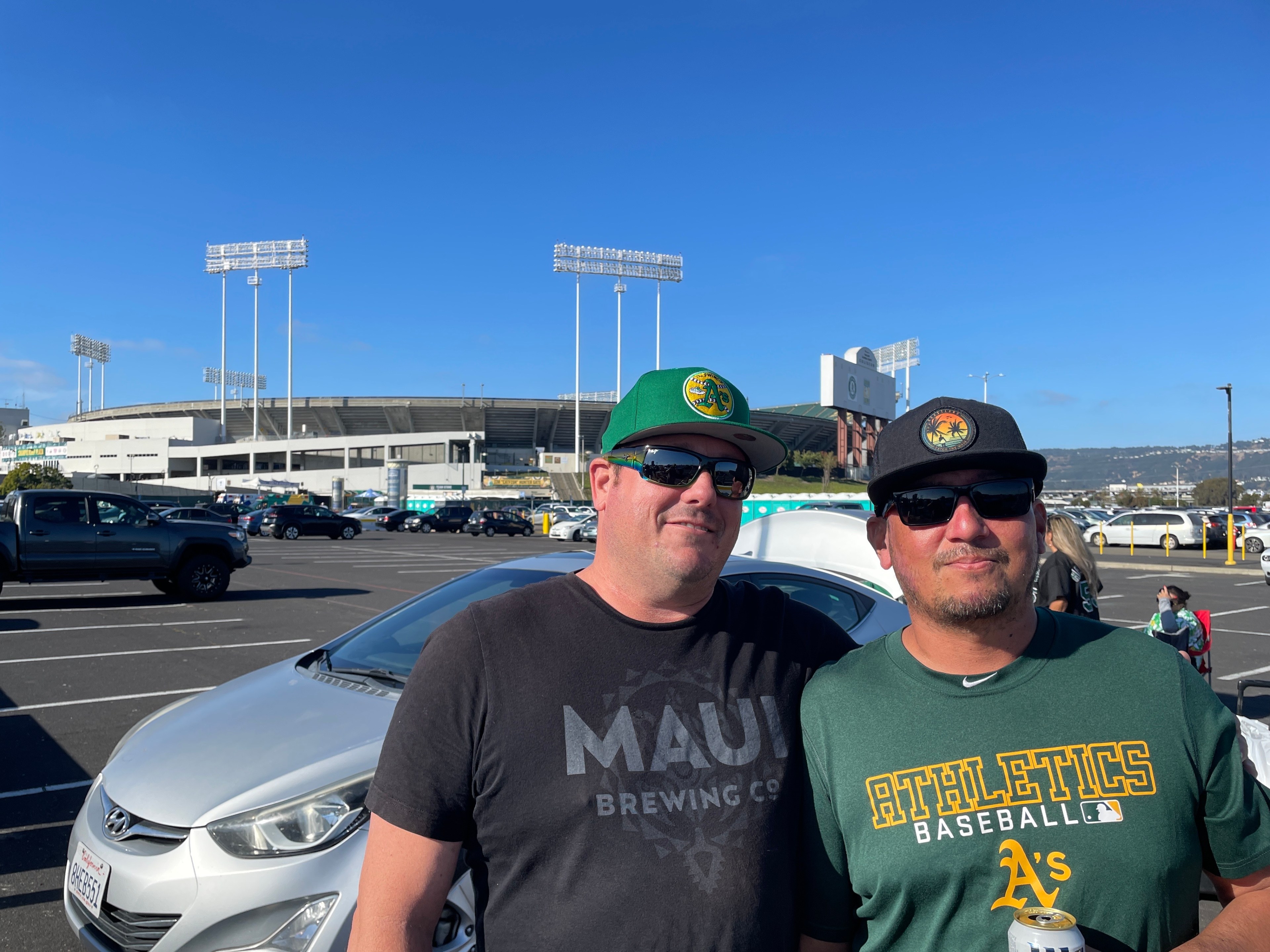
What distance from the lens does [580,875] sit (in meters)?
1.50

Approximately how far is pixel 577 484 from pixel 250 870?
80.7 metres

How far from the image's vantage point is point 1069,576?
18.9 feet

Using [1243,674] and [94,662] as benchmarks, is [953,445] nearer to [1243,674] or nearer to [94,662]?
[94,662]

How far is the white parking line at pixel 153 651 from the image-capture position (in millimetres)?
9188

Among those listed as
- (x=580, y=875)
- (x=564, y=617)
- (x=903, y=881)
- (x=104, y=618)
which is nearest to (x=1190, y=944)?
(x=903, y=881)

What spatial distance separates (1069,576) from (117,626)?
38.8 feet

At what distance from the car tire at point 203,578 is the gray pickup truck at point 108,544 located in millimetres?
12

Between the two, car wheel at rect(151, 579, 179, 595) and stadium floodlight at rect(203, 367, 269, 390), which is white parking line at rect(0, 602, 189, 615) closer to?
car wheel at rect(151, 579, 179, 595)

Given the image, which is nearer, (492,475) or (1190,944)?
(1190,944)

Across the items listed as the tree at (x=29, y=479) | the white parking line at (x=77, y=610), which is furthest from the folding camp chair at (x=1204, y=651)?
the tree at (x=29, y=479)

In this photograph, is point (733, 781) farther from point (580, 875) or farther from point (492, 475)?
point (492, 475)

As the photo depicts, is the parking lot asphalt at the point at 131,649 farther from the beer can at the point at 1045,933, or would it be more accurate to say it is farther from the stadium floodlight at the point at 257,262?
the stadium floodlight at the point at 257,262

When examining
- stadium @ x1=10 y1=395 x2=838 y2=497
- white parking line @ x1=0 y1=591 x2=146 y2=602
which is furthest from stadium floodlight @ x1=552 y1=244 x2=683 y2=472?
white parking line @ x1=0 y1=591 x2=146 y2=602

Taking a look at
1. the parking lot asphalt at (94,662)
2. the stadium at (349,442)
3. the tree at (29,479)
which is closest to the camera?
the parking lot asphalt at (94,662)
